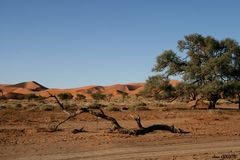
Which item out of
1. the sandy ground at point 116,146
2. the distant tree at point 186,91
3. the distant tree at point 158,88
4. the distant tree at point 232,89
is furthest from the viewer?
the distant tree at point 158,88

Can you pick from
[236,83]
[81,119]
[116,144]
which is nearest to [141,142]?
[116,144]

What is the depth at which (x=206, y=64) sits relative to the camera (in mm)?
41781

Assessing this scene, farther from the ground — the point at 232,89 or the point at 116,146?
the point at 232,89

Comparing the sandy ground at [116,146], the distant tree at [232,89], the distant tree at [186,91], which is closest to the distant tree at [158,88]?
the distant tree at [186,91]

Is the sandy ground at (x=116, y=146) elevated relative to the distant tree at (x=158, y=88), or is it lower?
lower

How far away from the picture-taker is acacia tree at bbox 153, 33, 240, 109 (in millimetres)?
41000

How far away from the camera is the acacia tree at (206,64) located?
41000 mm

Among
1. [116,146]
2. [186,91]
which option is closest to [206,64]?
[186,91]

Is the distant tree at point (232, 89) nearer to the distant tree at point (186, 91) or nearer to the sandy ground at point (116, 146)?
the distant tree at point (186, 91)

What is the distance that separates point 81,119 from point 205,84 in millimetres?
17358

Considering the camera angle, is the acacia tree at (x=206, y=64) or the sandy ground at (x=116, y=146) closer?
the sandy ground at (x=116, y=146)

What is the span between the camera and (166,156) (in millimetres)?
14125

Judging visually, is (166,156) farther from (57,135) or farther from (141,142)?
(57,135)

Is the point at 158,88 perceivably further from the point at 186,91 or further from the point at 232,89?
Answer: the point at 232,89
